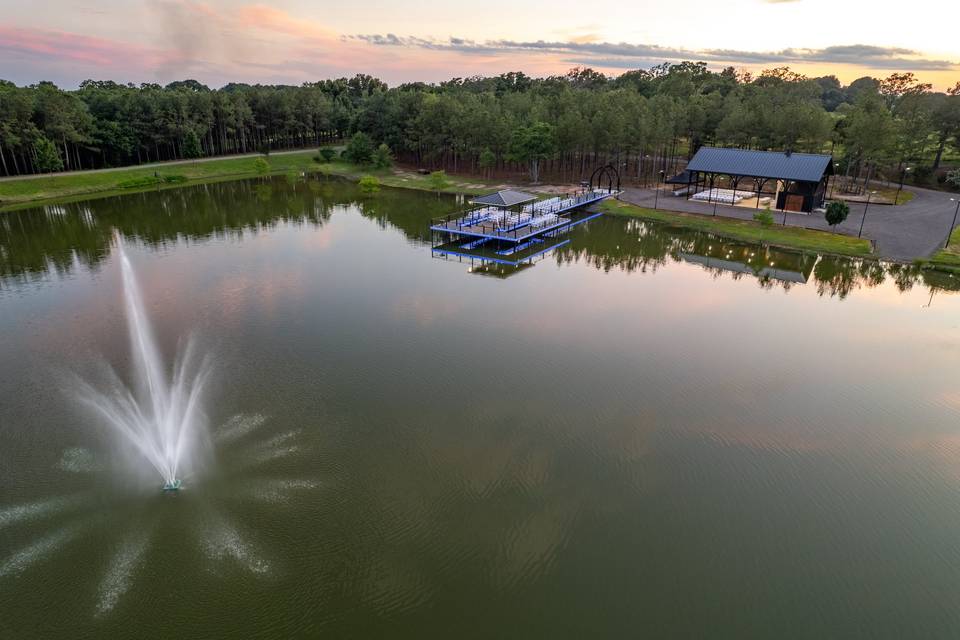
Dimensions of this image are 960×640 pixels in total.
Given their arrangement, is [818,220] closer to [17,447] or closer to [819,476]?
[819,476]

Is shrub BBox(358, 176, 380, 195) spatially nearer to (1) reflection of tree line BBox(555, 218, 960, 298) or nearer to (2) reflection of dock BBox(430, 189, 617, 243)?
(2) reflection of dock BBox(430, 189, 617, 243)

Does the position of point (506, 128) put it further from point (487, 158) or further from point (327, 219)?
point (327, 219)

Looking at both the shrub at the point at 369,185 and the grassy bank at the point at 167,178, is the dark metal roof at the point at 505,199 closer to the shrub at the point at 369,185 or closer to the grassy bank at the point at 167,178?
the grassy bank at the point at 167,178

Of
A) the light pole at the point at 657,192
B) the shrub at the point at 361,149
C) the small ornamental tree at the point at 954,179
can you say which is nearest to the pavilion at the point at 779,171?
the light pole at the point at 657,192

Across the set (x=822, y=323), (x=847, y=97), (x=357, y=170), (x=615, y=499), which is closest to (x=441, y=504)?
(x=615, y=499)

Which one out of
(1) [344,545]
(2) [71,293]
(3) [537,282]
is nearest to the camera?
(1) [344,545]

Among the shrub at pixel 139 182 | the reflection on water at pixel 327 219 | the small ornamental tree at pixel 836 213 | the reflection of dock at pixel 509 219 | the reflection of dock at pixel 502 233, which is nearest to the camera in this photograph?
the reflection on water at pixel 327 219

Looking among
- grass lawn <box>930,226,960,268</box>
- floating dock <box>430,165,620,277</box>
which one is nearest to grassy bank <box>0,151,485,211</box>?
floating dock <box>430,165,620,277</box>

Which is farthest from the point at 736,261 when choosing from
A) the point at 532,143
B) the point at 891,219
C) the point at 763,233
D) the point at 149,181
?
the point at 149,181
